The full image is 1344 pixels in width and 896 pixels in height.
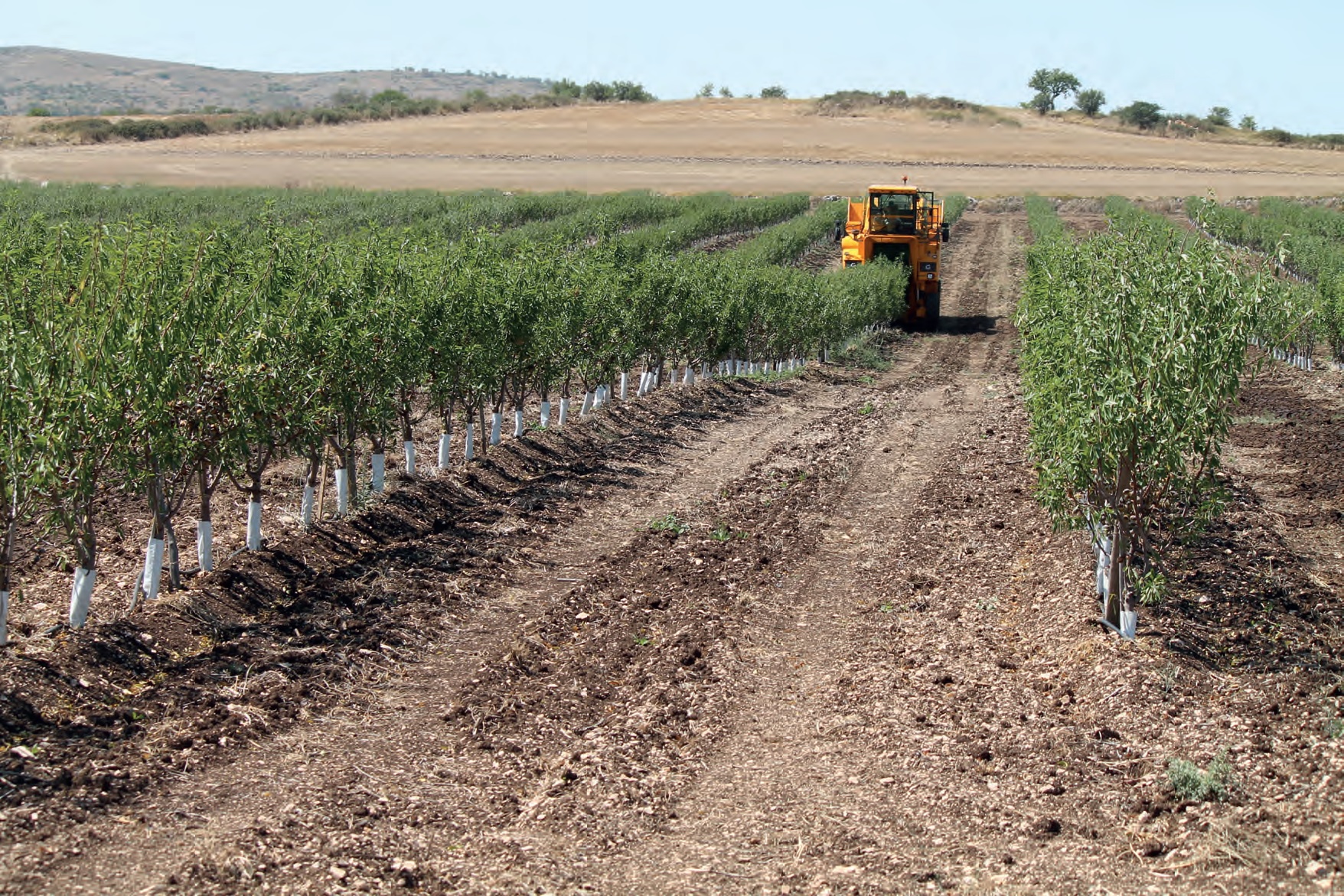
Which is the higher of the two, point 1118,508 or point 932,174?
point 932,174

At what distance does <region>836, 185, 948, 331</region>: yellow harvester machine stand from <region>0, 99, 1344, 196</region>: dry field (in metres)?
36.8

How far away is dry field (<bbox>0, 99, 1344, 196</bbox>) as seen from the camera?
73312 millimetres

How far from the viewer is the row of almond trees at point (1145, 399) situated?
9359 millimetres

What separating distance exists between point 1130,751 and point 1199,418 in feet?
9.60

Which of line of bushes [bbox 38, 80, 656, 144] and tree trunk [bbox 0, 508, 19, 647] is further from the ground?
line of bushes [bbox 38, 80, 656, 144]

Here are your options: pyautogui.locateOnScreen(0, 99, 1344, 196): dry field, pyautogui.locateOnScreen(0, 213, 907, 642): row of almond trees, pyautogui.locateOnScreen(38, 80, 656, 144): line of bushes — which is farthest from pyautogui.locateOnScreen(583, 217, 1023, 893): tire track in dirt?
pyautogui.locateOnScreen(38, 80, 656, 144): line of bushes

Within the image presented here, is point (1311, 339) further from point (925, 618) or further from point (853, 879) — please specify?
point (853, 879)

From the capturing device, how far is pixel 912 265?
34594 millimetres

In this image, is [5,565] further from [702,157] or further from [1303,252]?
[702,157]

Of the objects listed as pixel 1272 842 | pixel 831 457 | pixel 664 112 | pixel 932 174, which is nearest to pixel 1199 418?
pixel 1272 842

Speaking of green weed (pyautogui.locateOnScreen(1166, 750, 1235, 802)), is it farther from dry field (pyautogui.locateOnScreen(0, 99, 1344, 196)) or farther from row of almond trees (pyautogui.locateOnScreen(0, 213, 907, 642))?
dry field (pyautogui.locateOnScreen(0, 99, 1344, 196))

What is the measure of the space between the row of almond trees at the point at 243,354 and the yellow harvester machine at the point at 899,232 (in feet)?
45.9

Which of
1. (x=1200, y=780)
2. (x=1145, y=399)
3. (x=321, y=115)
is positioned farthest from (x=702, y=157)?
(x=1200, y=780)

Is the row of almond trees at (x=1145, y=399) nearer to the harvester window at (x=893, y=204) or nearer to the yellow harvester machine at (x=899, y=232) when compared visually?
the yellow harvester machine at (x=899, y=232)
